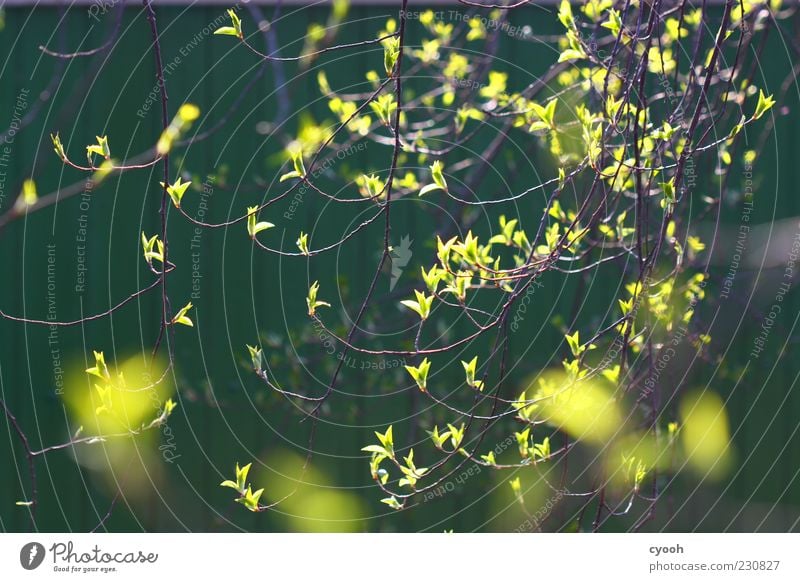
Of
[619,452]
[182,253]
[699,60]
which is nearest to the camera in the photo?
[619,452]

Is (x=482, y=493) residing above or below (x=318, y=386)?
below

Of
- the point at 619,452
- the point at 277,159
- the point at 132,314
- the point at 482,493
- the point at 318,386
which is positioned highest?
the point at 277,159

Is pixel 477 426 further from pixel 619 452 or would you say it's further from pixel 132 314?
pixel 132 314

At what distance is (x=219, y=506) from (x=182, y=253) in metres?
0.74

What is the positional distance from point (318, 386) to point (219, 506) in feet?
A: 1.53

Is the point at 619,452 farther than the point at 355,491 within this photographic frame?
No

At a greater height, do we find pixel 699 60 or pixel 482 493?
pixel 699 60

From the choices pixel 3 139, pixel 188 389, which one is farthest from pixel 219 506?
pixel 3 139

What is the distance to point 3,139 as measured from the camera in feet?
7.79

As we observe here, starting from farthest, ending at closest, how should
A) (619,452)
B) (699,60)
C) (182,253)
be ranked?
(182,253), (699,60), (619,452)

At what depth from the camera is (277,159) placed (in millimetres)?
2316

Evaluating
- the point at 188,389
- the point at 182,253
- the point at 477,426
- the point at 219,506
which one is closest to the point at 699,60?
the point at 477,426

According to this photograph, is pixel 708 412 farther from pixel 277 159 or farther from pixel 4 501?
pixel 4 501

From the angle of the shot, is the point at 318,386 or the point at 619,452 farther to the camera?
the point at 318,386
